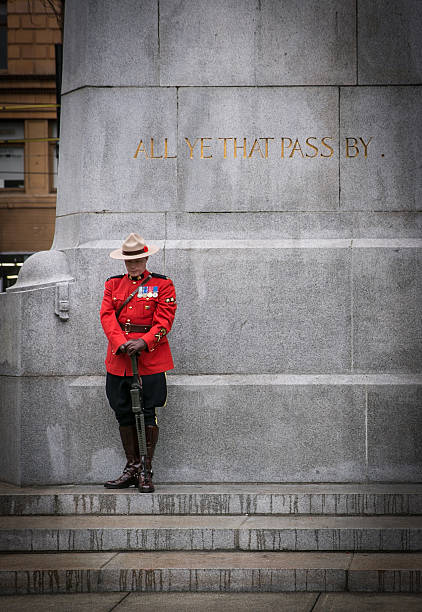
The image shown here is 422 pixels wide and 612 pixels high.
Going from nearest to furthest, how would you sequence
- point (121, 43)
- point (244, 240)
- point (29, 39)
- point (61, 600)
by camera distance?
point (61, 600), point (244, 240), point (121, 43), point (29, 39)

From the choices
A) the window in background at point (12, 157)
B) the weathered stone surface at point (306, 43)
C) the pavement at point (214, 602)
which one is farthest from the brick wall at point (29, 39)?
the pavement at point (214, 602)

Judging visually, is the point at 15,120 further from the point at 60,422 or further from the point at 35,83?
the point at 60,422

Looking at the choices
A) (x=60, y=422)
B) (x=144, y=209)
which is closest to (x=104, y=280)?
(x=144, y=209)

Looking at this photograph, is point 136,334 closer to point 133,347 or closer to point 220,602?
point 133,347

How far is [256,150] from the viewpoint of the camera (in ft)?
28.7

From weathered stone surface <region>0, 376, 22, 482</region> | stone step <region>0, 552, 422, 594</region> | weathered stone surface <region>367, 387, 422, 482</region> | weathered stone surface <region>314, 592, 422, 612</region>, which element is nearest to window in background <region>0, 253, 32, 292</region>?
weathered stone surface <region>0, 376, 22, 482</region>

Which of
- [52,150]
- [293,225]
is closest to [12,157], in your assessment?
[52,150]

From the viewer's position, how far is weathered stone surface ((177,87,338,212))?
8.71 meters

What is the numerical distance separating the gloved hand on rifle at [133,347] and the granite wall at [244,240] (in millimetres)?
817

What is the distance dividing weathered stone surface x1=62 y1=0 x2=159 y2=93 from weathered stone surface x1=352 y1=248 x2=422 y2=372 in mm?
2704

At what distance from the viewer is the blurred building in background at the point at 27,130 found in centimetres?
3033

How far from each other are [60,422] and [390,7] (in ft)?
16.3

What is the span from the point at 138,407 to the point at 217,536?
4.21 feet

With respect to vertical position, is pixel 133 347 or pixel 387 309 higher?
pixel 387 309
